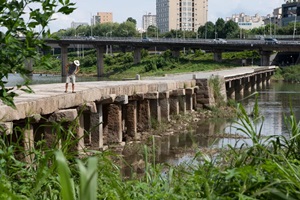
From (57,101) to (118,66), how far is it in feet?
270

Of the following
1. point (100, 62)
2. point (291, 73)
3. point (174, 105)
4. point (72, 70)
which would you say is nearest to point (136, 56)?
point (100, 62)

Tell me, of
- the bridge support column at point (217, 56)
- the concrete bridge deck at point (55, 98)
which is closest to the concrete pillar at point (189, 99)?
the concrete bridge deck at point (55, 98)

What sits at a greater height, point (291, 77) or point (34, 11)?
point (34, 11)

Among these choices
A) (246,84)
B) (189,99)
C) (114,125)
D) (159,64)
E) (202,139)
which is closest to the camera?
(114,125)

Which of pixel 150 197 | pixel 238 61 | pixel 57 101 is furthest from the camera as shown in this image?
pixel 238 61

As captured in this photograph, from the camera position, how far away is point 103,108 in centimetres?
1925

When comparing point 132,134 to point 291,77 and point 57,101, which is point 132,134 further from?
point 291,77

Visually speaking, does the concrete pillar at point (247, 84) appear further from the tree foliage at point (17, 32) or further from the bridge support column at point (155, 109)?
the tree foliage at point (17, 32)

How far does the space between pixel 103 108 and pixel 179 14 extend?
15205 cm

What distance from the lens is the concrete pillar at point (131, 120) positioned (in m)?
20.1

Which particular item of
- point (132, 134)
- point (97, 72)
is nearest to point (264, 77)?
point (97, 72)

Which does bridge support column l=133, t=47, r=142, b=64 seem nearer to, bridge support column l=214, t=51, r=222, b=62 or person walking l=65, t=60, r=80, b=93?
bridge support column l=214, t=51, r=222, b=62

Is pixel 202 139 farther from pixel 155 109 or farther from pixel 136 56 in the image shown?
pixel 136 56

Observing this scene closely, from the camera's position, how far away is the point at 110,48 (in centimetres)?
11694
